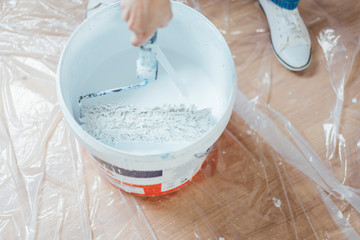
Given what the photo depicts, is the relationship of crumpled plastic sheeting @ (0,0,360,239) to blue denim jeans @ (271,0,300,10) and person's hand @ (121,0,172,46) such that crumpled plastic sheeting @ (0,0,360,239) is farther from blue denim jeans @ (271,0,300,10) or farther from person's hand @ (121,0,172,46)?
person's hand @ (121,0,172,46)

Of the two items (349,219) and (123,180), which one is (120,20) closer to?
(123,180)

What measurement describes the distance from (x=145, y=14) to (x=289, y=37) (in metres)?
0.52

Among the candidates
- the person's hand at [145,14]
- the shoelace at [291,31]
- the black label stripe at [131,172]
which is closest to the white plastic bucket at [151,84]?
the black label stripe at [131,172]

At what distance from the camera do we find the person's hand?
1.49 ft

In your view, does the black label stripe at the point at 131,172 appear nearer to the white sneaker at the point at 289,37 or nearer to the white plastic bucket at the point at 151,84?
the white plastic bucket at the point at 151,84

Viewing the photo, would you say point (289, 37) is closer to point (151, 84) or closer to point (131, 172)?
point (151, 84)

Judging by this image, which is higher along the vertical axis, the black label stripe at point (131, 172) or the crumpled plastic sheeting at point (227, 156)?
the black label stripe at point (131, 172)

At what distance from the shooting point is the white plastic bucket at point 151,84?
1.73ft

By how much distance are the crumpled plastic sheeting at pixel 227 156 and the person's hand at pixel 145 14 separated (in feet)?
1.16

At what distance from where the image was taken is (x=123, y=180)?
608 millimetres

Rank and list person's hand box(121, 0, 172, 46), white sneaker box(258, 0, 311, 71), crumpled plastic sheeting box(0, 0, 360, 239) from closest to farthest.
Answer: person's hand box(121, 0, 172, 46) → crumpled plastic sheeting box(0, 0, 360, 239) → white sneaker box(258, 0, 311, 71)

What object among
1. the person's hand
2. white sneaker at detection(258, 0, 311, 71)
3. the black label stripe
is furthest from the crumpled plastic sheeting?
the person's hand

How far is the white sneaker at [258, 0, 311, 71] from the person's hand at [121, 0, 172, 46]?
1.52 ft

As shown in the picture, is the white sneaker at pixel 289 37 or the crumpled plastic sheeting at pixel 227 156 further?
the white sneaker at pixel 289 37
